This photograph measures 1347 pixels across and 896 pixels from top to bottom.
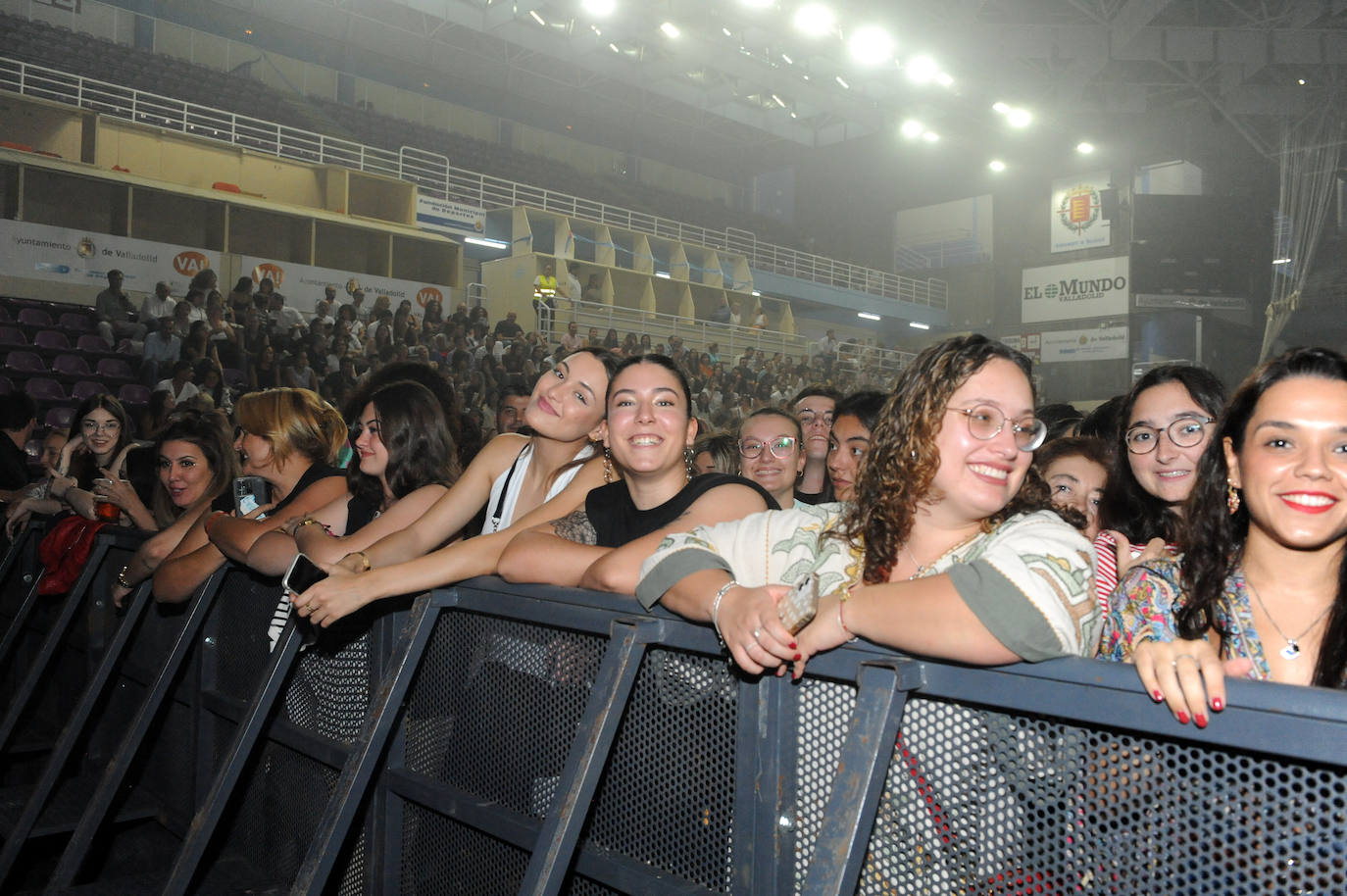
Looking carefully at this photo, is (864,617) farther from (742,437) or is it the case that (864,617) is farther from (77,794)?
(77,794)

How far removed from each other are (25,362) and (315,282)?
4.66 m

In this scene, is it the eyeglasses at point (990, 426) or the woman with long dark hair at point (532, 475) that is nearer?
the eyeglasses at point (990, 426)

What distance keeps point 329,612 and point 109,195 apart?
14.0 m

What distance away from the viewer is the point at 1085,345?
2158 centimetres

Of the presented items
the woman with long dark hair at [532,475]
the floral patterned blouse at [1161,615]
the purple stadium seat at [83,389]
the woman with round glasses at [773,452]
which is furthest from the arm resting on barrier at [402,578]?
the purple stadium seat at [83,389]

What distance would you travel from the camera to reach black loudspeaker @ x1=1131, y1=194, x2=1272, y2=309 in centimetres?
1605

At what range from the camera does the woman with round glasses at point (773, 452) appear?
12.1ft

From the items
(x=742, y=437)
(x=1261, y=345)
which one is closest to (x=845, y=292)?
(x=1261, y=345)

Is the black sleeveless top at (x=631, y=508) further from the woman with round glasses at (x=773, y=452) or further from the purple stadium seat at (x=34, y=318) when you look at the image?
the purple stadium seat at (x=34, y=318)

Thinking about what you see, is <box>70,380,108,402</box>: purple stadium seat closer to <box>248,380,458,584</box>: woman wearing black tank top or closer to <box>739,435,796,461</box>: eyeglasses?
<box>248,380,458,584</box>: woman wearing black tank top

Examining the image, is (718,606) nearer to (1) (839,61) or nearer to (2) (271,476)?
(2) (271,476)

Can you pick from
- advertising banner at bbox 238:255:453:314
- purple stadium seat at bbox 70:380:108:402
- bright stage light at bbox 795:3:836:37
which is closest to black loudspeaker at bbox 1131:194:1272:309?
bright stage light at bbox 795:3:836:37

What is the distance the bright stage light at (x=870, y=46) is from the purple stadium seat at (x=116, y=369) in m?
13.0

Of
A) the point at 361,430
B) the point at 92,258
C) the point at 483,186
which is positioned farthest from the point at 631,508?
the point at 483,186
